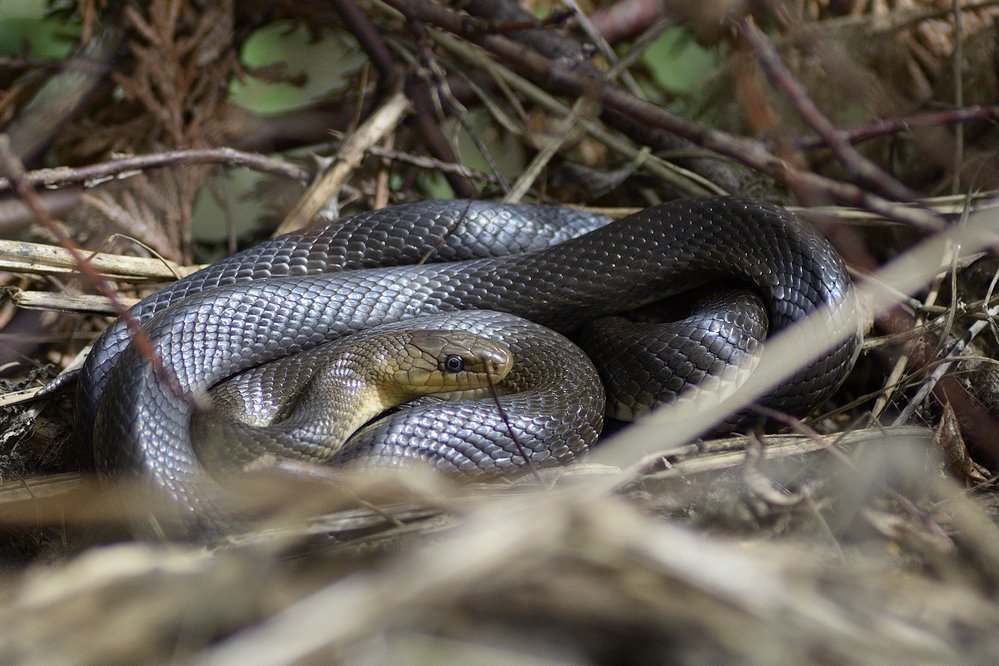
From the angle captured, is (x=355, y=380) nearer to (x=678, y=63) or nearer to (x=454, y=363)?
(x=454, y=363)

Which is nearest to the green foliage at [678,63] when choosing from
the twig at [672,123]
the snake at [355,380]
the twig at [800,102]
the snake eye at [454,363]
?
the twig at [672,123]

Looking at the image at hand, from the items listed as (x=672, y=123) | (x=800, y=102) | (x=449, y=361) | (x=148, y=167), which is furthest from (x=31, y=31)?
(x=800, y=102)

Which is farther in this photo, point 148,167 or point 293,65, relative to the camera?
point 293,65

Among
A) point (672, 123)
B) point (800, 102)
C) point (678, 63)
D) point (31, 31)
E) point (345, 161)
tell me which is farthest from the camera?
point (678, 63)

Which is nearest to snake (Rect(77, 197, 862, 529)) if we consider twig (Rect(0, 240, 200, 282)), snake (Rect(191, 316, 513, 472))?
snake (Rect(191, 316, 513, 472))

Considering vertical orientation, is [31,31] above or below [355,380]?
above

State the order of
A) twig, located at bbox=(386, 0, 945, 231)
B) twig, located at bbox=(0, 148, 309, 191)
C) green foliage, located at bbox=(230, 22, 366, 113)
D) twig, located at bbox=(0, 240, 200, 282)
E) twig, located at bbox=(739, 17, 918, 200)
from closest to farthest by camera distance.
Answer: twig, located at bbox=(739, 17, 918, 200)
twig, located at bbox=(386, 0, 945, 231)
twig, located at bbox=(0, 240, 200, 282)
twig, located at bbox=(0, 148, 309, 191)
green foliage, located at bbox=(230, 22, 366, 113)

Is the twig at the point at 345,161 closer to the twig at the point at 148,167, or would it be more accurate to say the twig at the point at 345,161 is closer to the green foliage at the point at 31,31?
the twig at the point at 148,167

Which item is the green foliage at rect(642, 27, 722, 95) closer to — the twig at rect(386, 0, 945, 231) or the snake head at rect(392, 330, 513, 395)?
the twig at rect(386, 0, 945, 231)
